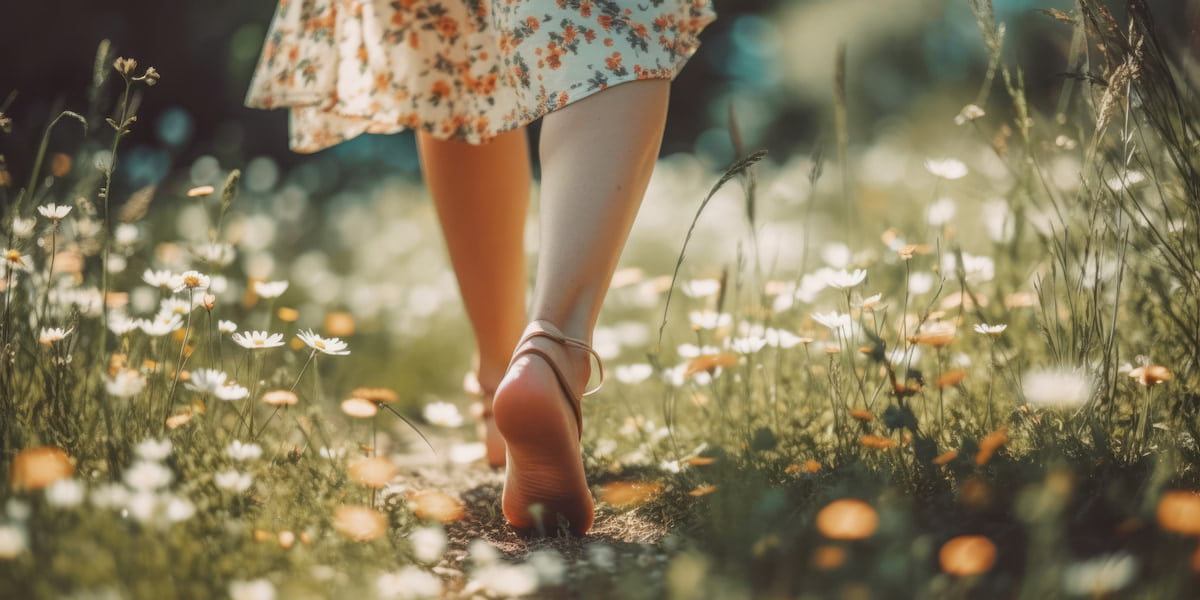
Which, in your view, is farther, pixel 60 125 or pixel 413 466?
pixel 60 125

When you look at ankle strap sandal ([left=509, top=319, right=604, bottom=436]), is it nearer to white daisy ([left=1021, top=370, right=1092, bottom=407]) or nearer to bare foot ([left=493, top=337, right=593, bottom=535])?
bare foot ([left=493, top=337, right=593, bottom=535])

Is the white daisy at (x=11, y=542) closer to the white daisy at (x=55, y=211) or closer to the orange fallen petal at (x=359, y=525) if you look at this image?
the orange fallen petal at (x=359, y=525)

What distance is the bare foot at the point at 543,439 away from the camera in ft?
3.78

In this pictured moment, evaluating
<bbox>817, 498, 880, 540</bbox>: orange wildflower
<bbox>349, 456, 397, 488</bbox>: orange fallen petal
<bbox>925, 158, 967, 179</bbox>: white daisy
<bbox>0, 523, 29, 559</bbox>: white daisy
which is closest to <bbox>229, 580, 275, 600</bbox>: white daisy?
<bbox>0, 523, 29, 559</bbox>: white daisy

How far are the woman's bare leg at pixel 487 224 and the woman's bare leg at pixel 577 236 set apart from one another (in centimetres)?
43

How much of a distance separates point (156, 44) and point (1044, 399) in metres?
5.02

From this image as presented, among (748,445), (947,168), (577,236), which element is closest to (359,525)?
(577,236)

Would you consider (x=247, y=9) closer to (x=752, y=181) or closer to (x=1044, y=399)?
(x=752, y=181)

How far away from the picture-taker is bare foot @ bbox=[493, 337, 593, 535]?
1152 millimetres

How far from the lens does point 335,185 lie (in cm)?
543

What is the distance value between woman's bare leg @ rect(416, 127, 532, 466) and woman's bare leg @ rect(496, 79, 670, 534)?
427mm

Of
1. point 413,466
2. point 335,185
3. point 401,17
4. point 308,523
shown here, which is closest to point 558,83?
point 401,17

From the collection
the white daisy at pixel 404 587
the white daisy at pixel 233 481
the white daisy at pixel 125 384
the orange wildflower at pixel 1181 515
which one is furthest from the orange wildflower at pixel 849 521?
the white daisy at pixel 125 384

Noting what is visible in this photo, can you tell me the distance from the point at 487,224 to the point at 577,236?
50cm
